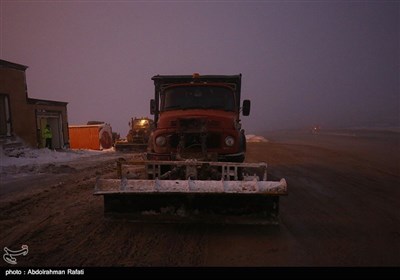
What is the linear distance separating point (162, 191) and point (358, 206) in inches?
173

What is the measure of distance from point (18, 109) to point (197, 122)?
689 inches

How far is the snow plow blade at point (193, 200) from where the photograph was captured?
482cm

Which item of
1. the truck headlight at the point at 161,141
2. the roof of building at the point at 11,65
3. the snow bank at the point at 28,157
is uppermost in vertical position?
the roof of building at the point at 11,65

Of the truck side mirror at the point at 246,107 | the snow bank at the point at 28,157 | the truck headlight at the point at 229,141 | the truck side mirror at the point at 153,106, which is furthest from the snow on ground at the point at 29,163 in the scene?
the truck headlight at the point at 229,141

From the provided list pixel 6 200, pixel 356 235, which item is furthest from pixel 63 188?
pixel 356 235

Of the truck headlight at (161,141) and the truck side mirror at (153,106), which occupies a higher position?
the truck side mirror at (153,106)

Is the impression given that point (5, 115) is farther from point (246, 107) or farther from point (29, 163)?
point (246, 107)

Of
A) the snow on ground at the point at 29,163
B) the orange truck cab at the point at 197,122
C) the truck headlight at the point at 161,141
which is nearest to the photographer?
the orange truck cab at the point at 197,122

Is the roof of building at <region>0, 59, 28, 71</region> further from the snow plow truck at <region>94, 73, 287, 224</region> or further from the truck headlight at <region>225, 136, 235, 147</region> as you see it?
the truck headlight at <region>225, 136, 235, 147</region>

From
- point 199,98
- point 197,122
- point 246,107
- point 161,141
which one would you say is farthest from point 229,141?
point 246,107

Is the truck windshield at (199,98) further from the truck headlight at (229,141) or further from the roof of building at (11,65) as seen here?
the roof of building at (11,65)

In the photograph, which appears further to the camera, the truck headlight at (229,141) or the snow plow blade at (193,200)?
the truck headlight at (229,141)
